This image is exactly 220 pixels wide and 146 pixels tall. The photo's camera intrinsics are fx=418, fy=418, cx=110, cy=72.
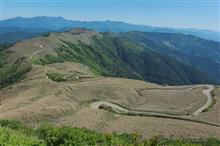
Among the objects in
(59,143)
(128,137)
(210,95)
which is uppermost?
(59,143)

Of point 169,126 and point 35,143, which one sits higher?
point 35,143

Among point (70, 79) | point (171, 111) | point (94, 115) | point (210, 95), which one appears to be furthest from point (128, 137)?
point (70, 79)

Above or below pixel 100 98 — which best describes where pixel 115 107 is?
below

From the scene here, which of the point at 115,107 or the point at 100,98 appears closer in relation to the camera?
the point at 115,107

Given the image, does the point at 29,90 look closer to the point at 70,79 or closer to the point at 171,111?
the point at 70,79

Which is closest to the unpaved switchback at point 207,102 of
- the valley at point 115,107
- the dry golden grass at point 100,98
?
the valley at point 115,107

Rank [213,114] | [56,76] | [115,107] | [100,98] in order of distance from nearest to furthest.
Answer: [213,114], [115,107], [100,98], [56,76]

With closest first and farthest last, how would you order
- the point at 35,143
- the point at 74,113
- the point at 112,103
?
the point at 35,143 < the point at 74,113 < the point at 112,103

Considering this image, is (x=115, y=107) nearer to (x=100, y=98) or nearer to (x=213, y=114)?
(x=100, y=98)

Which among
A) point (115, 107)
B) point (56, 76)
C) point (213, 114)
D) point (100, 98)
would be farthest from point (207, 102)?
point (56, 76)

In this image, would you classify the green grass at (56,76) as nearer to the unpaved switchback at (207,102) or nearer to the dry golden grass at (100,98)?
the dry golden grass at (100,98)

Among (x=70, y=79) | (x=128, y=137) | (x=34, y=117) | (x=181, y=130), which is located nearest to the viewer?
(x=128, y=137)
